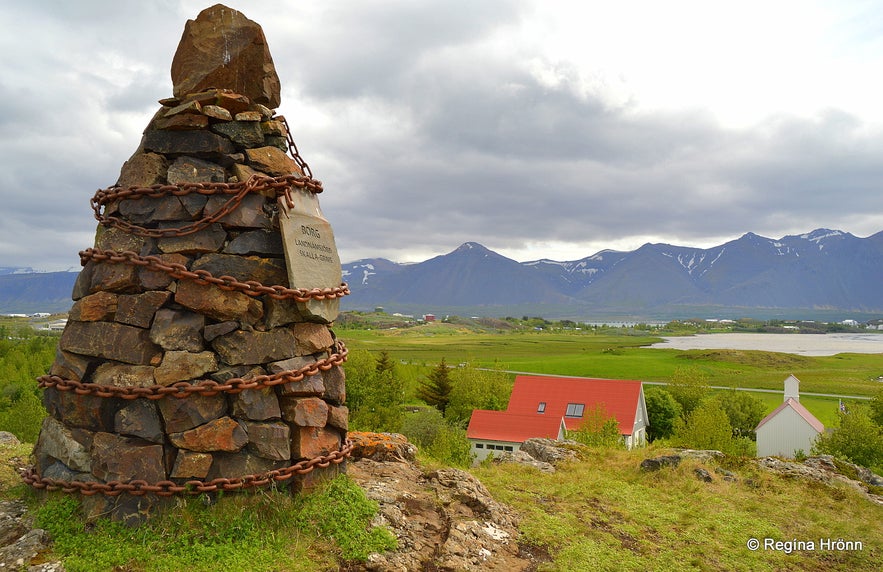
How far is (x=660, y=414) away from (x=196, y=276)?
188 feet

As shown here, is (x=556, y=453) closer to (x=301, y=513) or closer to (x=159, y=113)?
(x=301, y=513)

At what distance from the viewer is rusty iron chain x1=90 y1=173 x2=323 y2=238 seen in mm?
6973

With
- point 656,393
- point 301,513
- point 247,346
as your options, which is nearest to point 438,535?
point 301,513

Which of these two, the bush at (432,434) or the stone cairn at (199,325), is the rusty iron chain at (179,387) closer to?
the stone cairn at (199,325)

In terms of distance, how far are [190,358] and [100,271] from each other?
1.77 metres

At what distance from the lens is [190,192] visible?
707 centimetres

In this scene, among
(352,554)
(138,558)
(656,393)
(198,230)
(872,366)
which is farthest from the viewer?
(872,366)

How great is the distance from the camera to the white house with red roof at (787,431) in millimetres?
40969

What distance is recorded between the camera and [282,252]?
24.4ft

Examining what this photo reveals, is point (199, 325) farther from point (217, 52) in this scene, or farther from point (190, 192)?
point (217, 52)

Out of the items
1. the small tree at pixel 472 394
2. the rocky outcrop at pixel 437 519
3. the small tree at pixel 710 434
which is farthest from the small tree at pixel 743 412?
the rocky outcrop at pixel 437 519

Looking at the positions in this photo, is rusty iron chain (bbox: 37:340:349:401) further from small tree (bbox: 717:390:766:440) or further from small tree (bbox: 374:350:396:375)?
small tree (bbox: 717:390:766:440)

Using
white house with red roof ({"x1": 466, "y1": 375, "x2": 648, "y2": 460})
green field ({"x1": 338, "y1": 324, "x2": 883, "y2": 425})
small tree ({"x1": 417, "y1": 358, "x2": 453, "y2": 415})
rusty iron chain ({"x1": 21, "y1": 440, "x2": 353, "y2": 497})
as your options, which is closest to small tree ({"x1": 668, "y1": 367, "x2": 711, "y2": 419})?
green field ({"x1": 338, "y1": 324, "x2": 883, "y2": 425})

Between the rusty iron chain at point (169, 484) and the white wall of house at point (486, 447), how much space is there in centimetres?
3343
